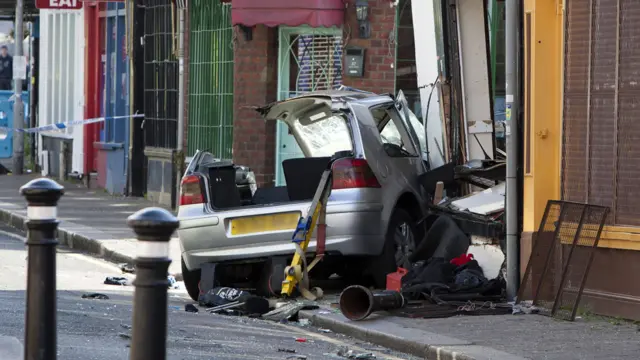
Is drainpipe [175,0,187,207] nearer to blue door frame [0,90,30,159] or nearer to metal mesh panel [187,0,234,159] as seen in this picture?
metal mesh panel [187,0,234,159]

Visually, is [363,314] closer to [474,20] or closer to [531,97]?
[531,97]

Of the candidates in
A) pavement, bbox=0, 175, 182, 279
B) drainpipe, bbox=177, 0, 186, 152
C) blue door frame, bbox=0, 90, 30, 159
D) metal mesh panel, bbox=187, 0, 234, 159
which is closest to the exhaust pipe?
pavement, bbox=0, 175, 182, 279

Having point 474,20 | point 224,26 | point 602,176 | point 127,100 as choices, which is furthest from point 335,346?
point 127,100

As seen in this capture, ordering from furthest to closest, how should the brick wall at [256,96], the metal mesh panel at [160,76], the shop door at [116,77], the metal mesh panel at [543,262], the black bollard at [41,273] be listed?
the shop door at [116,77], the metal mesh panel at [160,76], the brick wall at [256,96], the metal mesh panel at [543,262], the black bollard at [41,273]

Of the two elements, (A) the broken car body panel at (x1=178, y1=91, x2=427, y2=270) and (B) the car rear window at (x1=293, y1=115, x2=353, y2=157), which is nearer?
(A) the broken car body panel at (x1=178, y1=91, x2=427, y2=270)

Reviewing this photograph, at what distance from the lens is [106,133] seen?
2598 centimetres

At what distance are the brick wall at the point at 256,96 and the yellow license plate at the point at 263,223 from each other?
6.29 m

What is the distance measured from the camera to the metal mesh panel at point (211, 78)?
19922 millimetres

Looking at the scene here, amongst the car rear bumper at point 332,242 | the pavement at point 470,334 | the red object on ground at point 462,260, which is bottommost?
the pavement at point 470,334

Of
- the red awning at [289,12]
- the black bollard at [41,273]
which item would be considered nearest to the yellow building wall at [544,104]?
the black bollard at [41,273]

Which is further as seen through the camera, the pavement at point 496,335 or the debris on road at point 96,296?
the debris on road at point 96,296

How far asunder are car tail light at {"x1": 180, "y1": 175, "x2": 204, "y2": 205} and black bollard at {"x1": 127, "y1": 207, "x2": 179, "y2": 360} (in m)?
6.98

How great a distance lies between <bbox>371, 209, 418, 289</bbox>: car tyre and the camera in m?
12.5

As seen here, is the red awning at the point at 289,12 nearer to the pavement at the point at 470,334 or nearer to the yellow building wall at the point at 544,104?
the pavement at the point at 470,334
